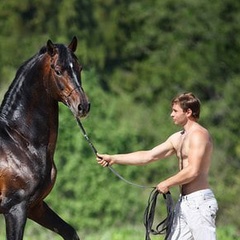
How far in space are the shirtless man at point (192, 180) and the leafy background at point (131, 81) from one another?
34.7ft

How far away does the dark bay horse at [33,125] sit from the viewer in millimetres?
6953

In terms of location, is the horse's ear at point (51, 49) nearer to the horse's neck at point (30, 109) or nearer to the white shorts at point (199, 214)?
the horse's neck at point (30, 109)

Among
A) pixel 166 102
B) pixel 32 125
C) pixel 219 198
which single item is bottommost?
pixel 219 198

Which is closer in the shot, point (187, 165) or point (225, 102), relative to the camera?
point (187, 165)

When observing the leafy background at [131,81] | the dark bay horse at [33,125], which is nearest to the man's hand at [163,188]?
the dark bay horse at [33,125]

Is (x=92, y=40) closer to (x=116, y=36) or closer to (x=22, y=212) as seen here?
(x=116, y=36)

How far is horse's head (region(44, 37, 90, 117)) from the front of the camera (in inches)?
273

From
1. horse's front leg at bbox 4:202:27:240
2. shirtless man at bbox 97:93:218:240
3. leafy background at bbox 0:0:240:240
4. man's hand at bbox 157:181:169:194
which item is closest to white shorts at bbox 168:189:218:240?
shirtless man at bbox 97:93:218:240

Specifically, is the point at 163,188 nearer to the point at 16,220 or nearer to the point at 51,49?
the point at 16,220

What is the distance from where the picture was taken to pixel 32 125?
716 centimetres

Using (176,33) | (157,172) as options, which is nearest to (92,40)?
(176,33)

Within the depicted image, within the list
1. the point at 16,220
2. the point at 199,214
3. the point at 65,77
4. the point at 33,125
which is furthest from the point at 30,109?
the point at 199,214

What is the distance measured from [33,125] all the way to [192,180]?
1.17m

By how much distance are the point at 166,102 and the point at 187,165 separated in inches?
713
